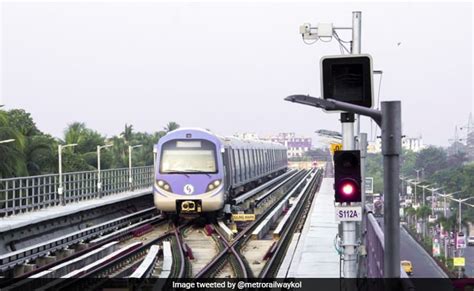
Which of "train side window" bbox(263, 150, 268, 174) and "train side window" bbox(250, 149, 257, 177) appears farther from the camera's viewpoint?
"train side window" bbox(263, 150, 268, 174)

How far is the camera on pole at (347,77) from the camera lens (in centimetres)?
752

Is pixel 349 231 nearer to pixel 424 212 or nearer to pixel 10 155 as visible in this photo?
pixel 10 155

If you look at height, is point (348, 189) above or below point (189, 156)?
below

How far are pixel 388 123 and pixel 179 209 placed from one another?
570 inches

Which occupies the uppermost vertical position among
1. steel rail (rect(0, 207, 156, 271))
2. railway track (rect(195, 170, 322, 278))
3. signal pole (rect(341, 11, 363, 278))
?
signal pole (rect(341, 11, 363, 278))

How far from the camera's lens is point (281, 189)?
38844 mm

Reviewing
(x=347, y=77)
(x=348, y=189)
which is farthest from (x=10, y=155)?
(x=348, y=189)

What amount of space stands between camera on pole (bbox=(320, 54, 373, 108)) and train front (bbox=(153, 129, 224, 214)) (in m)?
11.8

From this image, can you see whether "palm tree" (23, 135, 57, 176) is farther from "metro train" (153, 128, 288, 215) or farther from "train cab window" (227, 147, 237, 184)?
"metro train" (153, 128, 288, 215)

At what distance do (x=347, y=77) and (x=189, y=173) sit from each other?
38.9 ft

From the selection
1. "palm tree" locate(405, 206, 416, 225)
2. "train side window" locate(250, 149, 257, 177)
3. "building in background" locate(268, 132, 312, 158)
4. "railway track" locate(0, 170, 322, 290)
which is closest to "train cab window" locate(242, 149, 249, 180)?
"train side window" locate(250, 149, 257, 177)

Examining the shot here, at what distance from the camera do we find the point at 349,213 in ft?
27.4

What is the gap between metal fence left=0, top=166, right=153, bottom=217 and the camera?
1872cm

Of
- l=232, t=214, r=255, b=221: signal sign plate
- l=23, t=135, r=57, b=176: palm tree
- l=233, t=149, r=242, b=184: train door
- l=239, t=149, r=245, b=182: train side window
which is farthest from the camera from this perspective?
l=23, t=135, r=57, b=176: palm tree
